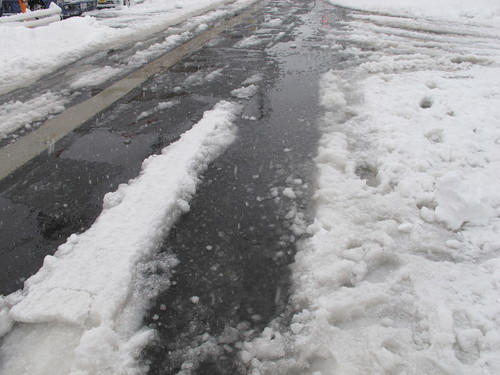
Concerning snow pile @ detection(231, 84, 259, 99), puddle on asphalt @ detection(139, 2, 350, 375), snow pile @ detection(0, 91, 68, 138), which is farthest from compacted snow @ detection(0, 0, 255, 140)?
puddle on asphalt @ detection(139, 2, 350, 375)

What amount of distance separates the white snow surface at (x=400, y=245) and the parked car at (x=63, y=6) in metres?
13.3

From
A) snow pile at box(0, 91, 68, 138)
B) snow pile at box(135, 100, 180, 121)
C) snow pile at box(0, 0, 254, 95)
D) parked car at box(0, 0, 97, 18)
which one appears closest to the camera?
snow pile at box(0, 91, 68, 138)

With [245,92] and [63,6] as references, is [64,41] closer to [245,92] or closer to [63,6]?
[63,6]

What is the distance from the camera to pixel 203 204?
3.29 m

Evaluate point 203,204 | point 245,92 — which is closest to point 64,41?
point 245,92

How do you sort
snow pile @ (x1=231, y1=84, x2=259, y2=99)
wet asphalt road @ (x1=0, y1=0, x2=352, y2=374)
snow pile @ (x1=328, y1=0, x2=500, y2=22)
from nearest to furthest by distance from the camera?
wet asphalt road @ (x1=0, y1=0, x2=352, y2=374), snow pile @ (x1=231, y1=84, x2=259, y2=99), snow pile @ (x1=328, y1=0, x2=500, y2=22)

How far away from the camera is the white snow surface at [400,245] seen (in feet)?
6.59

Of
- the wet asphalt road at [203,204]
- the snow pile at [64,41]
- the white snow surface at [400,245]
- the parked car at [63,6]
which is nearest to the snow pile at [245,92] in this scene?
the wet asphalt road at [203,204]

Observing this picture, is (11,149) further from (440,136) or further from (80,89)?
(440,136)

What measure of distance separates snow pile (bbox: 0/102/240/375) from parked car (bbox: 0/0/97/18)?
46.6 feet

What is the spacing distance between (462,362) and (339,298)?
0.72m

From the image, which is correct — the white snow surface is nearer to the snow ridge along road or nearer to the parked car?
the snow ridge along road

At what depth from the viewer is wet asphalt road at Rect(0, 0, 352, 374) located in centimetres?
223

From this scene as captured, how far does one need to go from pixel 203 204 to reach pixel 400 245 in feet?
5.61
